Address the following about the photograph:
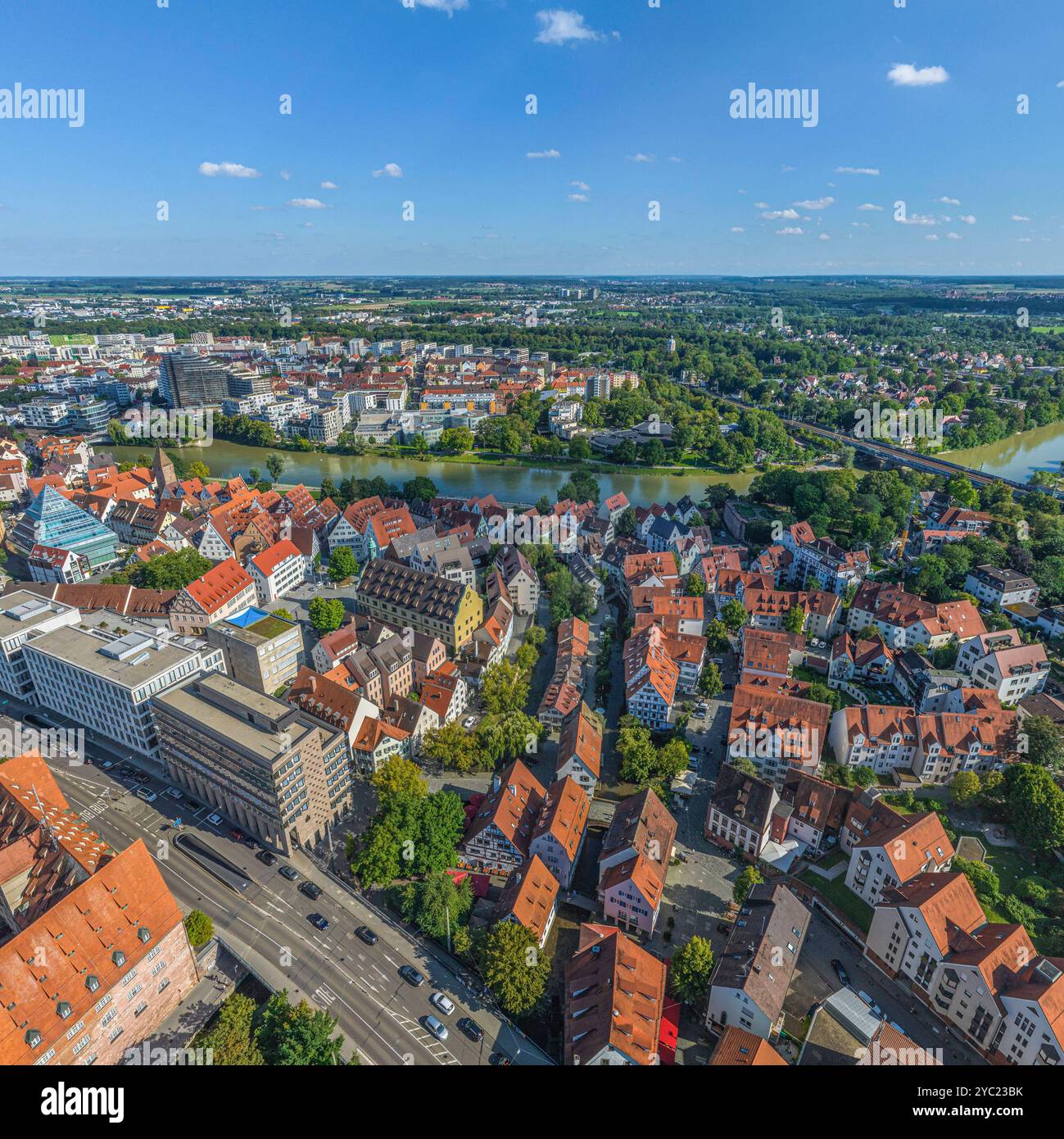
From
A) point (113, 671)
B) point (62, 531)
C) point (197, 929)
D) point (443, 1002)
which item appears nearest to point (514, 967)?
point (443, 1002)

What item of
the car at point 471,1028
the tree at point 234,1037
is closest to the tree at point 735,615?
the car at point 471,1028

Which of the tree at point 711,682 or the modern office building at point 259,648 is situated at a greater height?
the modern office building at point 259,648

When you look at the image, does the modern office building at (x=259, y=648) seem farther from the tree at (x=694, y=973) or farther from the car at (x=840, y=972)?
the car at (x=840, y=972)

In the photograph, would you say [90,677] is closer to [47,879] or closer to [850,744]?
[47,879]

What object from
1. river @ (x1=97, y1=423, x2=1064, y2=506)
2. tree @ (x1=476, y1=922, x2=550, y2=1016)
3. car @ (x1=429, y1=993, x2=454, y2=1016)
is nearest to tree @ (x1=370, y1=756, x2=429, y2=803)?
tree @ (x1=476, y1=922, x2=550, y2=1016)

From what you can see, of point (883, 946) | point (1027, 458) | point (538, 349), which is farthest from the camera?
point (538, 349)
